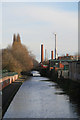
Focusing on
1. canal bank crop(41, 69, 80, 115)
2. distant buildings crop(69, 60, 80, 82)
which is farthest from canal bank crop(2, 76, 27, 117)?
distant buildings crop(69, 60, 80, 82)

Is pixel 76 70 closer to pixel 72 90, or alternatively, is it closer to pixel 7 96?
pixel 72 90

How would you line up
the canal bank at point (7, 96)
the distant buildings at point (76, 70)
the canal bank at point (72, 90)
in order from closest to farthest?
1. the canal bank at point (7, 96)
2. the canal bank at point (72, 90)
3. the distant buildings at point (76, 70)

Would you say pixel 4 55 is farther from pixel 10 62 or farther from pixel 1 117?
pixel 1 117

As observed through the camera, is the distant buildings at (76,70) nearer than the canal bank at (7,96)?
No

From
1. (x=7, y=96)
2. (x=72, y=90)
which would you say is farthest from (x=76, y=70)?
(x=7, y=96)

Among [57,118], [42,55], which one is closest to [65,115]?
[57,118]

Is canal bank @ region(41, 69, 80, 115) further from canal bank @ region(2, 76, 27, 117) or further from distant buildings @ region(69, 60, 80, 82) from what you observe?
canal bank @ region(2, 76, 27, 117)

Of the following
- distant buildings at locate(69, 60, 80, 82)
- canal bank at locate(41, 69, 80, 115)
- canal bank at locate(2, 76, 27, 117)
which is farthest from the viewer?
distant buildings at locate(69, 60, 80, 82)

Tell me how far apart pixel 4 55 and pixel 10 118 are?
120 feet

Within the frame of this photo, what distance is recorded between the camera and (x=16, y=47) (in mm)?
65875

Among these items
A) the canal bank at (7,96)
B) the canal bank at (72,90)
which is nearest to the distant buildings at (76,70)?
the canal bank at (72,90)

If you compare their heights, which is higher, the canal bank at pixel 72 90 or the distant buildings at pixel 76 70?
the distant buildings at pixel 76 70

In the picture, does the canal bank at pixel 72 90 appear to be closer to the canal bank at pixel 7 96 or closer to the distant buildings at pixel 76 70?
the distant buildings at pixel 76 70

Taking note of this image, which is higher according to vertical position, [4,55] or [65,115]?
[4,55]
